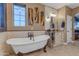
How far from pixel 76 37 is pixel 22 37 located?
2.88ft

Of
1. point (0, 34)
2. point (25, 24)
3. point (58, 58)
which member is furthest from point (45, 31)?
point (0, 34)

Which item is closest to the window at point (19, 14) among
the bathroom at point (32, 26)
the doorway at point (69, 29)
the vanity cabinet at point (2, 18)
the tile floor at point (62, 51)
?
the bathroom at point (32, 26)

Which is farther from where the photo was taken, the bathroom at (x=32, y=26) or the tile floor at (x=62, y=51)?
the tile floor at (x=62, y=51)

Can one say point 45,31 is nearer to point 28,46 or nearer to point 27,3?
point 28,46

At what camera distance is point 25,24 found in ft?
6.54

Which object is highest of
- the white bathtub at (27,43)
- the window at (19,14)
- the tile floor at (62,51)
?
the window at (19,14)

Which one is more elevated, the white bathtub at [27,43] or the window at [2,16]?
the window at [2,16]

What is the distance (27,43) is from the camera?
197 centimetres

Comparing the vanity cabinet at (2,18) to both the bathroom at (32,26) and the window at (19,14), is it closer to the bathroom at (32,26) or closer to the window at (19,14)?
the bathroom at (32,26)

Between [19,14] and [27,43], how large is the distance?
48 cm

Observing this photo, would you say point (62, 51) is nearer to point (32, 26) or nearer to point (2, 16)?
point (32, 26)

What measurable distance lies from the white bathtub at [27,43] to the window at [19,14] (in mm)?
265

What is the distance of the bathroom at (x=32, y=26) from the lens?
1913mm

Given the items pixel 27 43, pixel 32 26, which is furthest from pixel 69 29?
pixel 27 43
